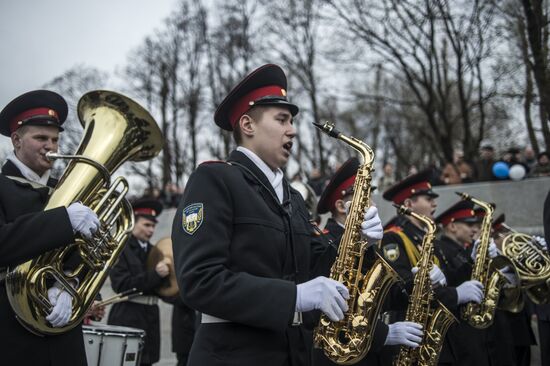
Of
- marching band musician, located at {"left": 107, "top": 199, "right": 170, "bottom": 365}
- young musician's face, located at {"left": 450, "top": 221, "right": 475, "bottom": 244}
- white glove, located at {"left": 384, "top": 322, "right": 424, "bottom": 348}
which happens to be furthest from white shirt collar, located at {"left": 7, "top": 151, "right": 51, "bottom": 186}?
young musician's face, located at {"left": 450, "top": 221, "right": 475, "bottom": 244}

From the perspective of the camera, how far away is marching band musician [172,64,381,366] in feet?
8.56

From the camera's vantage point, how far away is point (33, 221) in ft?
11.0

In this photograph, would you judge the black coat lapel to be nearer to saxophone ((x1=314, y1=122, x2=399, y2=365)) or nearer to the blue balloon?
saxophone ((x1=314, y1=122, x2=399, y2=365))

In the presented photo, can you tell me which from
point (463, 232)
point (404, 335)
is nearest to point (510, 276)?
point (463, 232)

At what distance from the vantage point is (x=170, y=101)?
28.9 m

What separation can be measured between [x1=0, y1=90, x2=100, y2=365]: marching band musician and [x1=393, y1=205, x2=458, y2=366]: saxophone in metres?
2.61

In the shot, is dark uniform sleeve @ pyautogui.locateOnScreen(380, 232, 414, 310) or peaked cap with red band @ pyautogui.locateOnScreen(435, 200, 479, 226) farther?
peaked cap with red band @ pyautogui.locateOnScreen(435, 200, 479, 226)

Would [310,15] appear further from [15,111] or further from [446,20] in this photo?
[15,111]

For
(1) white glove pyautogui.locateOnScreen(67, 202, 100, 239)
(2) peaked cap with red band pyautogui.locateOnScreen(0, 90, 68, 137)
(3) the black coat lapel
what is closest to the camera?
(3) the black coat lapel

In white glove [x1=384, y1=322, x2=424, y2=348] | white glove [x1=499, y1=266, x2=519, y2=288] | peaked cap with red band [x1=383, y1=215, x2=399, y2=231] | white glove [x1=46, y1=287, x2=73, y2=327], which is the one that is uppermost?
peaked cap with red band [x1=383, y1=215, x2=399, y2=231]

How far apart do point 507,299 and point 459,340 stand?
120 centimetres

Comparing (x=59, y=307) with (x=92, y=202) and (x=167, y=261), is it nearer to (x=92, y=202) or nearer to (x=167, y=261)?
(x=92, y=202)

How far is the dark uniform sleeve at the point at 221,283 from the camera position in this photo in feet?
8.49

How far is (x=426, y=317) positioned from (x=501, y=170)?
739 cm
